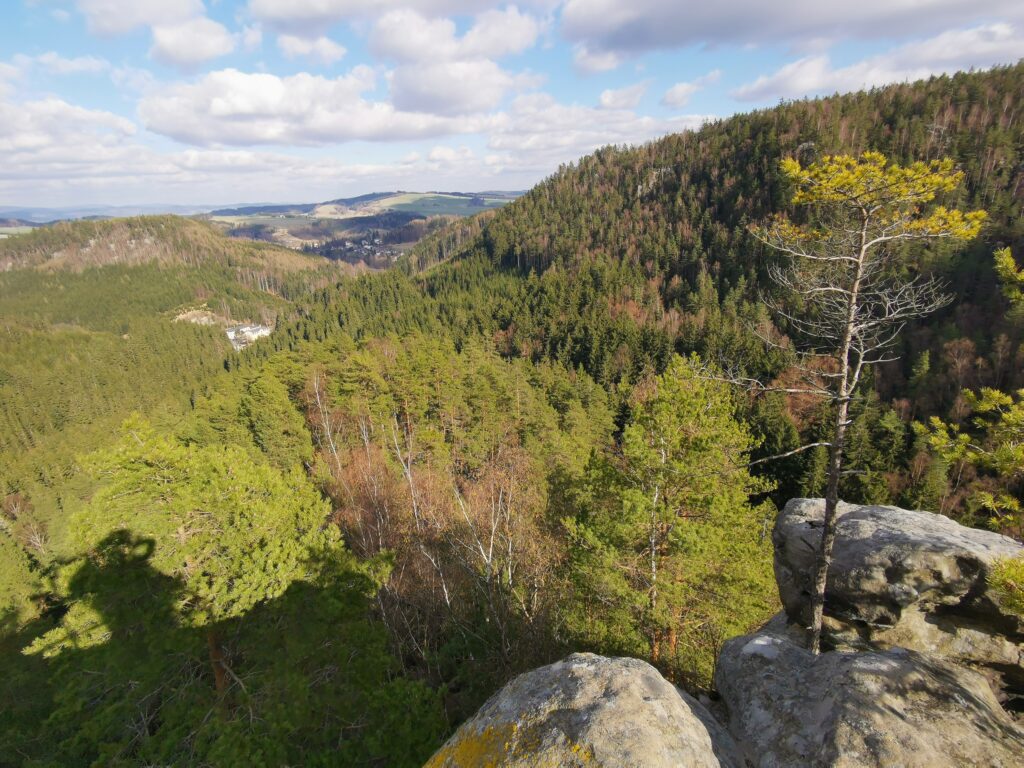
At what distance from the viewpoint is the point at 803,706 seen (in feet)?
18.5

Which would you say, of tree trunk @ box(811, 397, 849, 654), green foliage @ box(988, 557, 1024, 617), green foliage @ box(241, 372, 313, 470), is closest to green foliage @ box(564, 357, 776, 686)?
tree trunk @ box(811, 397, 849, 654)

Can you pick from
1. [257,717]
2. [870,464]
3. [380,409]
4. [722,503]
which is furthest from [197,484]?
[870,464]

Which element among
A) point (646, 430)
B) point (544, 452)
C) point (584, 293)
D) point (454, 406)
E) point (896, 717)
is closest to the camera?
point (896, 717)

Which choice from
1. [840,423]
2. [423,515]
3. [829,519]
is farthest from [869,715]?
[423,515]

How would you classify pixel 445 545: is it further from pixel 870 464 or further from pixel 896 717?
pixel 870 464

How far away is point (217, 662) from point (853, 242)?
15867 mm

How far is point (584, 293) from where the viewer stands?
98.9 m

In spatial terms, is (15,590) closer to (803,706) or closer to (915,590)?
(803,706)

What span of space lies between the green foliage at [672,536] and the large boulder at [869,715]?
429 cm

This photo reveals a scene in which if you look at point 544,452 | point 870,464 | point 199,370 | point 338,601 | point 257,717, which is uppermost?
point 338,601

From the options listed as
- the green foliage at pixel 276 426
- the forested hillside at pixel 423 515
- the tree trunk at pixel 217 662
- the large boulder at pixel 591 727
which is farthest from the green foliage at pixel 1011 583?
the green foliage at pixel 276 426

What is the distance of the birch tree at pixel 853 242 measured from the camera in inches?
290

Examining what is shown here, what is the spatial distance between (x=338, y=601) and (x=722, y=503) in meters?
9.28

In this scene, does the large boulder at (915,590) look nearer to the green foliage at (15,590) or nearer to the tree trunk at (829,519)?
the tree trunk at (829,519)
